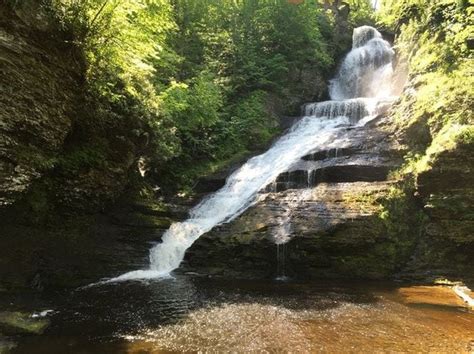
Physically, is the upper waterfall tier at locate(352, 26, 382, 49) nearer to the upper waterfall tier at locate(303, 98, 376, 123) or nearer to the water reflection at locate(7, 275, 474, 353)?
the upper waterfall tier at locate(303, 98, 376, 123)

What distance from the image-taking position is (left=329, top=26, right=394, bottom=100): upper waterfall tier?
2753cm

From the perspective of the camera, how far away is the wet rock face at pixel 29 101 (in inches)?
383

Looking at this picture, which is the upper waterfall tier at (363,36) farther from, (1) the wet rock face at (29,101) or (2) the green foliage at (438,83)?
(1) the wet rock face at (29,101)

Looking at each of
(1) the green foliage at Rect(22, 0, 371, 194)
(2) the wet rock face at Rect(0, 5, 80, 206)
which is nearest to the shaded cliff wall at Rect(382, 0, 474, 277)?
(1) the green foliage at Rect(22, 0, 371, 194)

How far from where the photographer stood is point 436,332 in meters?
8.55

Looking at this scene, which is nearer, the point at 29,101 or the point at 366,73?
the point at 29,101

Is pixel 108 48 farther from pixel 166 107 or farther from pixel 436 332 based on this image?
pixel 436 332

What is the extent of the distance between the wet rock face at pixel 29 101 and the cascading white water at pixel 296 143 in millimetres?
4579

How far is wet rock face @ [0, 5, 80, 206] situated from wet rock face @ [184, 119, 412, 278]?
6.11 m

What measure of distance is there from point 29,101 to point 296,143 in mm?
13869

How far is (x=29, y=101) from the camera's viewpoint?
10.3 metres

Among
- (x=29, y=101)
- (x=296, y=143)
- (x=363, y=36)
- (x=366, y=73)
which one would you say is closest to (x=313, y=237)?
(x=296, y=143)

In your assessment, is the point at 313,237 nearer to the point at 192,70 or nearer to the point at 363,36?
the point at 192,70

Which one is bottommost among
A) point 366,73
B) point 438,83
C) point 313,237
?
point 313,237
